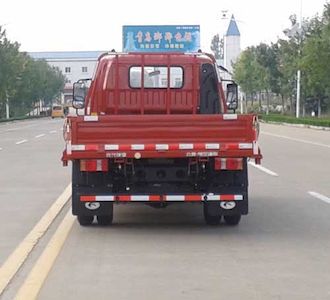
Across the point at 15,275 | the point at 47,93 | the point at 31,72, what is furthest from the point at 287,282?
the point at 47,93

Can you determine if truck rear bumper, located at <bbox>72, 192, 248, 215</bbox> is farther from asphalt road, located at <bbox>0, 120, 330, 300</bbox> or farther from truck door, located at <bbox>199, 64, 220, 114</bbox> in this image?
truck door, located at <bbox>199, 64, 220, 114</bbox>

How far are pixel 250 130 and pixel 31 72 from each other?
9069 cm

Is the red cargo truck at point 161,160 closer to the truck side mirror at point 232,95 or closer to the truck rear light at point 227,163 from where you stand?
the truck rear light at point 227,163

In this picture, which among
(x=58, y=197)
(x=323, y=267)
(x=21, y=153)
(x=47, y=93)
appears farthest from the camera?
(x=47, y=93)

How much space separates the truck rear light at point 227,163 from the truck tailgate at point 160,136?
0.69 feet

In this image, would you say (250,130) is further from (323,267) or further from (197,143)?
(323,267)

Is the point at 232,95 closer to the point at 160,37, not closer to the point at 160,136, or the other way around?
the point at 160,136

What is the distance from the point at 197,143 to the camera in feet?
32.4

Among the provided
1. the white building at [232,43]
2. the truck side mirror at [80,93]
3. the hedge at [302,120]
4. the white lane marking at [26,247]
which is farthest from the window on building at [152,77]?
the white building at [232,43]

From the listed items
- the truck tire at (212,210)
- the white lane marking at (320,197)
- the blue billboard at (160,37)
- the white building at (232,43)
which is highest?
the white building at (232,43)

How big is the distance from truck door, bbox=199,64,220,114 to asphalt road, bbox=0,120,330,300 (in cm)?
157

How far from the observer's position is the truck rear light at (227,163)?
10.1 metres

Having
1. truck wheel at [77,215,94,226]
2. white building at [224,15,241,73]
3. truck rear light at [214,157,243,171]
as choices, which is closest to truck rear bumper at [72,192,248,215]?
truck wheel at [77,215,94,226]

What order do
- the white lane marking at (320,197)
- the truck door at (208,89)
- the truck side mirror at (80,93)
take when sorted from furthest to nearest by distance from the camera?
1. the white lane marking at (320,197)
2. the truck side mirror at (80,93)
3. the truck door at (208,89)
